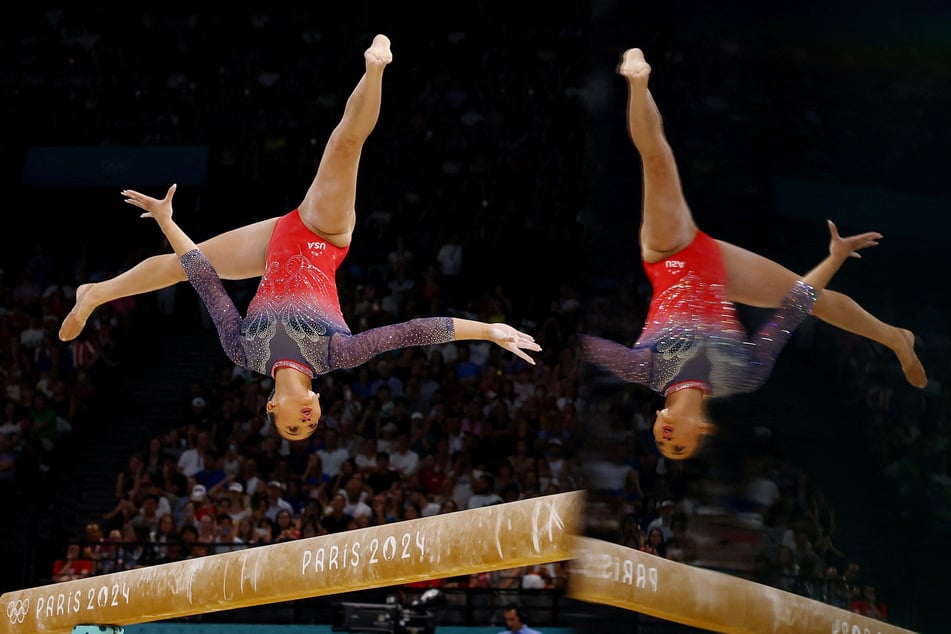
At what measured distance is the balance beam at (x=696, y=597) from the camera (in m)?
1.49

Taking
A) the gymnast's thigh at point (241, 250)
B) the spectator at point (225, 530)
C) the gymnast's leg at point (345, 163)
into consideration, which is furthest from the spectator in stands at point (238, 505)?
the gymnast's leg at point (345, 163)

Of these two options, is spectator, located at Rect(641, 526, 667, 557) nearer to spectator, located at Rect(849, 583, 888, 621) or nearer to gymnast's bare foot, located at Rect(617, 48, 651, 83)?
spectator, located at Rect(849, 583, 888, 621)

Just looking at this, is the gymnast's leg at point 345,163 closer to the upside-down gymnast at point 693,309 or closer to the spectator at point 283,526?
the upside-down gymnast at point 693,309

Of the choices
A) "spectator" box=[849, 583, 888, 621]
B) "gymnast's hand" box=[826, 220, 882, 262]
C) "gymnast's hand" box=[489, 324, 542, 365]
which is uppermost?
"gymnast's hand" box=[489, 324, 542, 365]

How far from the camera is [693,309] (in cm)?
203

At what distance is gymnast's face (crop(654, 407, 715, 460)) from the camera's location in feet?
5.13

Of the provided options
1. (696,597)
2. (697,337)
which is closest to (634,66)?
(697,337)

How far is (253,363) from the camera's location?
5582 millimetres

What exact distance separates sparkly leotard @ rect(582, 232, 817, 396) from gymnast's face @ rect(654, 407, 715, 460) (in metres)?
0.06

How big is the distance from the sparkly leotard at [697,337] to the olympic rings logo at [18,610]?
17.2 feet

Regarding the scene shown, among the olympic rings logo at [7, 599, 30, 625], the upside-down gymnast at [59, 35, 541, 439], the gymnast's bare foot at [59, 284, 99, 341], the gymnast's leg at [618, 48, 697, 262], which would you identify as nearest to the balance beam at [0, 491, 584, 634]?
the olympic rings logo at [7, 599, 30, 625]

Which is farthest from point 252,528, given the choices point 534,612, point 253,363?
point 253,363

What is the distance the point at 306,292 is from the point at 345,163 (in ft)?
2.14

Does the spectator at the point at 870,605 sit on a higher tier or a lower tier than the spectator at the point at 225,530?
lower
